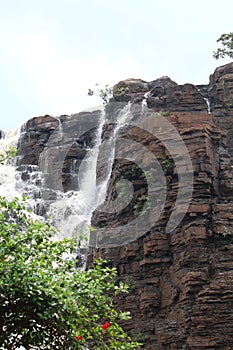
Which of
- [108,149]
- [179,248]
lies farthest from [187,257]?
[108,149]

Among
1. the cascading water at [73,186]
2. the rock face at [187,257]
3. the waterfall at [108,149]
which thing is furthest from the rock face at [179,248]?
the cascading water at [73,186]

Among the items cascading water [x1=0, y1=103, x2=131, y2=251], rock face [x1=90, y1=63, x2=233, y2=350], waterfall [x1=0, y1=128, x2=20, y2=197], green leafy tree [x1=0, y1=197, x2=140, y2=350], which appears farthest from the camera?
waterfall [x1=0, y1=128, x2=20, y2=197]

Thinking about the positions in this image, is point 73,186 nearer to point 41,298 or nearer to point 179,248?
point 179,248

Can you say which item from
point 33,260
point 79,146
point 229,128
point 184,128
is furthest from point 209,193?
point 79,146

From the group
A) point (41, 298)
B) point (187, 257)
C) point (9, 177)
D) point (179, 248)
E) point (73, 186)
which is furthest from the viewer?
point (9, 177)

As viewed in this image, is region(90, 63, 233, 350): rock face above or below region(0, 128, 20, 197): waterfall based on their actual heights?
A: below

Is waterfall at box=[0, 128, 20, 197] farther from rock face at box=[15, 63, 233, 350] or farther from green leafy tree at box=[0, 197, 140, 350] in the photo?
green leafy tree at box=[0, 197, 140, 350]

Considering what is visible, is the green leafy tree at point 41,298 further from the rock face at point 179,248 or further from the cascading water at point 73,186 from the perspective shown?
the cascading water at point 73,186

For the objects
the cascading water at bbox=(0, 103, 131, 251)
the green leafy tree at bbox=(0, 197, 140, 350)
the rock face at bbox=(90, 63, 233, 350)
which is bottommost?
the green leafy tree at bbox=(0, 197, 140, 350)

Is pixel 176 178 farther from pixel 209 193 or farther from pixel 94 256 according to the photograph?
pixel 94 256

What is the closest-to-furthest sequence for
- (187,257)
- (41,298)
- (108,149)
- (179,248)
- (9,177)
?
(41,298) < (187,257) < (179,248) < (108,149) < (9,177)

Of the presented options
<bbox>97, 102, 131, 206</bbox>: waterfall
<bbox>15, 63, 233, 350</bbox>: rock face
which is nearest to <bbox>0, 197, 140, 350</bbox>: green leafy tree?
<bbox>15, 63, 233, 350</bbox>: rock face

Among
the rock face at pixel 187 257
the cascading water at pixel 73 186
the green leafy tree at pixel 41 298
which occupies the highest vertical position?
the cascading water at pixel 73 186

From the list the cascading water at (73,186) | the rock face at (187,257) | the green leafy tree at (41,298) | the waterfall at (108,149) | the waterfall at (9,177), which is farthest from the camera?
the waterfall at (9,177)
